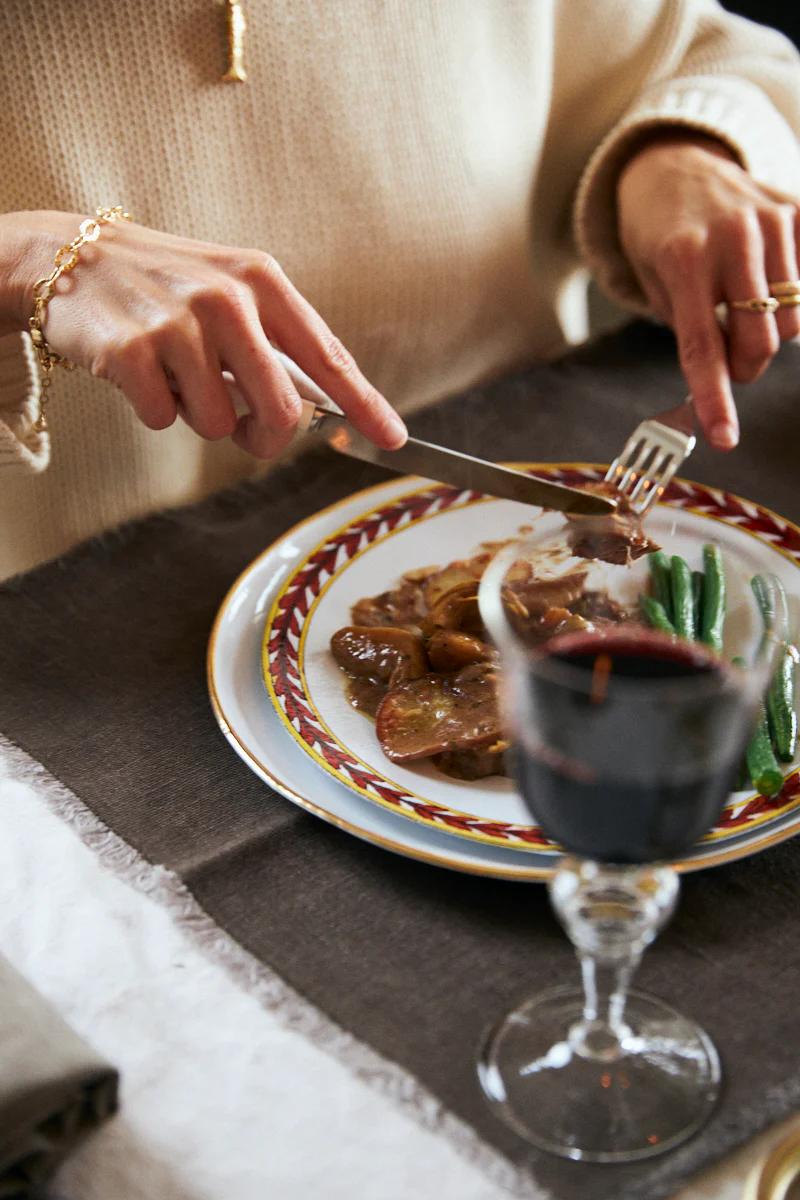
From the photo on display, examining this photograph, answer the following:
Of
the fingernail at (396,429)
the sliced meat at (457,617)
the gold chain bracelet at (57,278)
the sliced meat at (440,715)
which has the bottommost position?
the sliced meat at (440,715)

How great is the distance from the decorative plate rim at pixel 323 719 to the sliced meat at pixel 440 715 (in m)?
0.04

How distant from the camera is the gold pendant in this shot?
4.64 ft

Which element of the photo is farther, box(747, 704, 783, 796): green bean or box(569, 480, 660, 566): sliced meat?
box(747, 704, 783, 796): green bean

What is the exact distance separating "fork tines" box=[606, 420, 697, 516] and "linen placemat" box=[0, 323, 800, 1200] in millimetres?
148

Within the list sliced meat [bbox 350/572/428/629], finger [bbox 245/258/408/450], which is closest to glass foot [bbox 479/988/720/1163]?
sliced meat [bbox 350/572/428/629]

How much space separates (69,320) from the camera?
3.81 feet

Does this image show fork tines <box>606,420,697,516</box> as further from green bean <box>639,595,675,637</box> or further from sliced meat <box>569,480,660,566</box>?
sliced meat <box>569,480,660,566</box>

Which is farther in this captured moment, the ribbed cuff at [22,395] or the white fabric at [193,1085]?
the ribbed cuff at [22,395]

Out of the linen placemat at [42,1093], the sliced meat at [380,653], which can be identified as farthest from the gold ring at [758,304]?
the linen placemat at [42,1093]

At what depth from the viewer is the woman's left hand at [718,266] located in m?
1.39

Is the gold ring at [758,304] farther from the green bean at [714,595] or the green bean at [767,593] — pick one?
the green bean at [767,593]

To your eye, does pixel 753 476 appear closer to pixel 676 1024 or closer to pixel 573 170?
pixel 573 170

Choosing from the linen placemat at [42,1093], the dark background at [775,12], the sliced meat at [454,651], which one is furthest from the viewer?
the dark background at [775,12]

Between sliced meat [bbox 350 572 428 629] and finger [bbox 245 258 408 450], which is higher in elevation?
finger [bbox 245 258 408 450]
